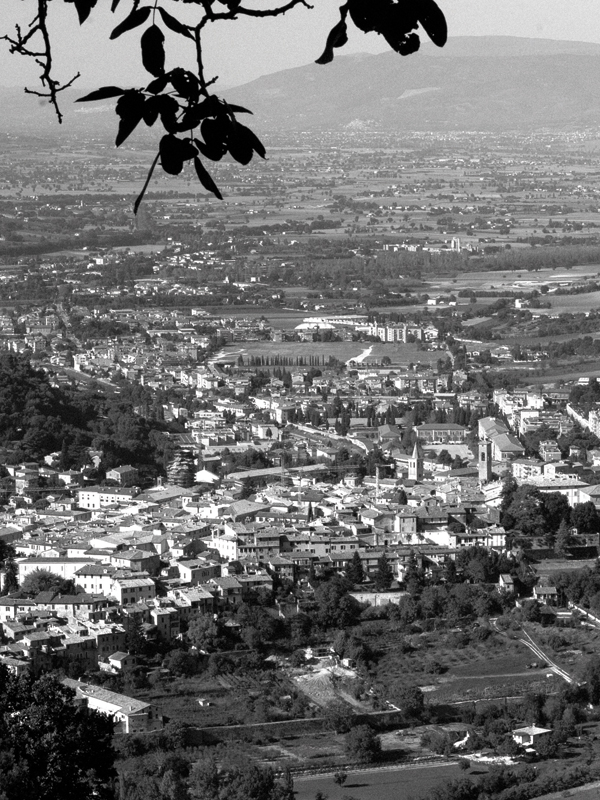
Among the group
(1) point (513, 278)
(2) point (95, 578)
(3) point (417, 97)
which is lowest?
(1) point (513, 278)

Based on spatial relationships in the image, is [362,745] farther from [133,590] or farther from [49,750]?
[49,750]

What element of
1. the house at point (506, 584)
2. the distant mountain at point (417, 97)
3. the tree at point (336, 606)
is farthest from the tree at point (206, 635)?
the distant mountain at point (417, 97)

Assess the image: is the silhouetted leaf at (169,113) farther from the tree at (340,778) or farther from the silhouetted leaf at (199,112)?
the tree at (340,778)

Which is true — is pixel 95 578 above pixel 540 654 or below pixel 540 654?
above

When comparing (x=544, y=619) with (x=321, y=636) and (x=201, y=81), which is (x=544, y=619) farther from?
(x=201, y=81)

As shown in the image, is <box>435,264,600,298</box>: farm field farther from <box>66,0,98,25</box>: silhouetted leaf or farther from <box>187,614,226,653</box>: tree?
<box>66,0,98,25</box>: silhouetted leaf

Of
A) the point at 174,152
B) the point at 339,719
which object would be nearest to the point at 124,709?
the point at 339,719

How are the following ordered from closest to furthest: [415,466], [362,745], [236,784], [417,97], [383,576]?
[236,784], [362,745], [383,576], [415,466], [417,97]

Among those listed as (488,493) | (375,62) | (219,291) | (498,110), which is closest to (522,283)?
(219,291)
